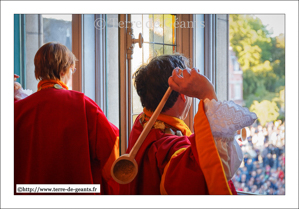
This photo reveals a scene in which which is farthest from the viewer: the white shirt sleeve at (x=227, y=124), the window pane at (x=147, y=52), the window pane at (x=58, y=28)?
the window pane at (x=58, y=28)

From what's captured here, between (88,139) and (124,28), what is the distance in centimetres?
42

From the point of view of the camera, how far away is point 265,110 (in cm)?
114

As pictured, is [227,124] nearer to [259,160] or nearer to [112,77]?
[259,160]

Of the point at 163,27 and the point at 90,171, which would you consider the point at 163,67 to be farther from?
the point at 90,171

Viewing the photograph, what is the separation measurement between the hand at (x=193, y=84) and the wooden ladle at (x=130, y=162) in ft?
0.11

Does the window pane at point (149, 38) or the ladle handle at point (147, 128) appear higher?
the window pane at point (149, 38)

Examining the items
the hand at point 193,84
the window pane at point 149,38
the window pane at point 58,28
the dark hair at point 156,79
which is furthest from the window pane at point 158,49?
the window pane at point 58,28

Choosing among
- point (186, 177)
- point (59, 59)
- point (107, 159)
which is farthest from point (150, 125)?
point (59, 59)

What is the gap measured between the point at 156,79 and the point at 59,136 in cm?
42

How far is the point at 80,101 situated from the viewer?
1123 millimetres

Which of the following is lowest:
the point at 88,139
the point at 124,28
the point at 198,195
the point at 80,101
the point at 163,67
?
the point at 198,195

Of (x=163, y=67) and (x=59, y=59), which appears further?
(x=59, y=59)

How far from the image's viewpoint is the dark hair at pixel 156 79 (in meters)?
0.94

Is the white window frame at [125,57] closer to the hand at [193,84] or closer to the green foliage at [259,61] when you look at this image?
the green foliage at [259,61]
